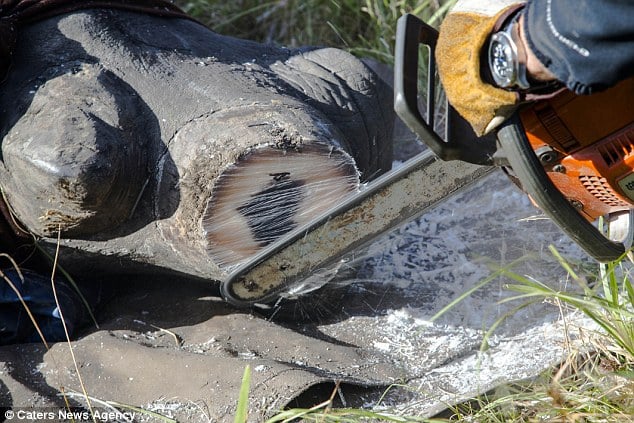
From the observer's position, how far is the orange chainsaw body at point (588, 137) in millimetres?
1565

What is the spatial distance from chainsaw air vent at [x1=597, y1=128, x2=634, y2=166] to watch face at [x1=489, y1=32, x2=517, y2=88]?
295 millimetres

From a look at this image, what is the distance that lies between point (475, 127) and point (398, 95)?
0.17 m

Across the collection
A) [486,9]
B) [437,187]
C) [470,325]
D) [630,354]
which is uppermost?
[486,9]

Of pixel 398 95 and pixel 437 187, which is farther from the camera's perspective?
pixel 437 187

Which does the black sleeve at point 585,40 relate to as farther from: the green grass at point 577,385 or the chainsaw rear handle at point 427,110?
the green grass at point 577,385

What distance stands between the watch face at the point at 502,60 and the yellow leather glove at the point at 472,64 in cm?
2

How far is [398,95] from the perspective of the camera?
1.51m

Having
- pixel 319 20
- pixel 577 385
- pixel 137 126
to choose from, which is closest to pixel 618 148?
pixel 577 385

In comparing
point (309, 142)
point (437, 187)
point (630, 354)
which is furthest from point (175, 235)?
point (630, 354)

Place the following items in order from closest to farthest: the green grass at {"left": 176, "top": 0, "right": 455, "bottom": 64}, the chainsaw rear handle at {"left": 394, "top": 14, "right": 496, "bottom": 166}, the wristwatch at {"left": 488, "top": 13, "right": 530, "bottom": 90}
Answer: the wristwatch at {"left": 488, "top": 13, "right": 530, "bottom": 90}
the chainsaw rear handle at {"left": 394, "top": 14, "right": 496, "bottom": 166}
the green grass at {"left": 176, "top": 0, "right": 455, "bottom": 64}

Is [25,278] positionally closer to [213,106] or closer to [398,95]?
[213,106]

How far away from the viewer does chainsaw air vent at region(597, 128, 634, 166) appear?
5.16 ft

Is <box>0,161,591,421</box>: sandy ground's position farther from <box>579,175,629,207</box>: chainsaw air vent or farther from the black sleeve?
the black sleeve

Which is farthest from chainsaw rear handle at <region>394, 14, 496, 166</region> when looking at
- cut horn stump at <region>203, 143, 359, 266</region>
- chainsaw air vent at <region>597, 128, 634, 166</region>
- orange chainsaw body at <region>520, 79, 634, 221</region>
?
cut horn stump at <region>203, 143, 359, 266</region>
